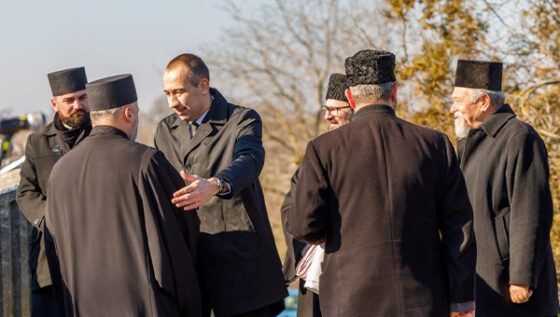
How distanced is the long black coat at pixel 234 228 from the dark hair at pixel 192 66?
0.21m

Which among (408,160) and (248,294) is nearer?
(408,160)

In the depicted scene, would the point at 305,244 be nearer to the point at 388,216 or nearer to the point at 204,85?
the point at 204,85

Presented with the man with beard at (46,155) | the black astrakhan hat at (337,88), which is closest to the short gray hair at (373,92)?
the black astrakhan hat at (337,88)

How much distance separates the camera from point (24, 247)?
19.4 feet

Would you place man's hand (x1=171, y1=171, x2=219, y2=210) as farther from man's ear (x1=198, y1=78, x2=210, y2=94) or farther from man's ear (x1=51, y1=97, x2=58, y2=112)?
man's ear (x1=51, y1=97, x2=58, y2=112)

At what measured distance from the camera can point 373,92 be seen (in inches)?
152

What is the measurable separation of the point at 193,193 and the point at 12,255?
8.00ft

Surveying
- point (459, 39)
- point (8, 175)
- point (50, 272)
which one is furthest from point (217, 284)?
point (459, 39)

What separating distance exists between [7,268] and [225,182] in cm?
237

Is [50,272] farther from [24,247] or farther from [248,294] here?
[24,247]

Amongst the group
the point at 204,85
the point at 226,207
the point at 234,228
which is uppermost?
the point at 204,85

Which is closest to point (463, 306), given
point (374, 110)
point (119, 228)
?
point (374, 110)

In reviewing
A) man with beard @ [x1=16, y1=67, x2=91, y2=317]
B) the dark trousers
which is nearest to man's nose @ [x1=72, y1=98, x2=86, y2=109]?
man with beard @ [x1=16, y1=67, x2=91, y2=317]

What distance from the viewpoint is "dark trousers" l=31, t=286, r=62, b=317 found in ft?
15.8
